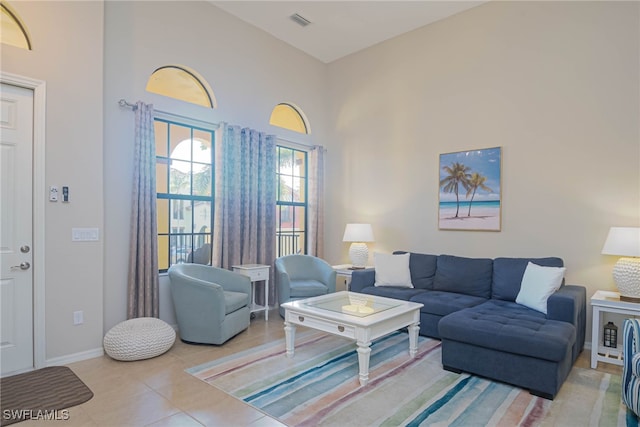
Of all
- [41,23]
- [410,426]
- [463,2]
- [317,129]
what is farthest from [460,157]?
[41,23]

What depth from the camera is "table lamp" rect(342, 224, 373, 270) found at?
16.8 feet

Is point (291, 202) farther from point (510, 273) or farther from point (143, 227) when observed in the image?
point (510, 273)

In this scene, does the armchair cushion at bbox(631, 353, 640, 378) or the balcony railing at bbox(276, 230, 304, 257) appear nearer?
the armchair cushion at bbox(631, 353, 640, 378)

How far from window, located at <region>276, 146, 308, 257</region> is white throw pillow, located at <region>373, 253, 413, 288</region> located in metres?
1.62

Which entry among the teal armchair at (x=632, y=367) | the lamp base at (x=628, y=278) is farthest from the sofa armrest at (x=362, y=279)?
the teal armchair at (x=632, y=367)

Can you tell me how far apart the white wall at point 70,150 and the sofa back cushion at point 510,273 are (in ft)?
13.1

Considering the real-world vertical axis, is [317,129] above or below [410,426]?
above

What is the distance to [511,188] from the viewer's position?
418cm

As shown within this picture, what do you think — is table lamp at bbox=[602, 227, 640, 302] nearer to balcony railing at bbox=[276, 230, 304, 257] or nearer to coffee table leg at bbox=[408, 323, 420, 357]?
coffee table leg at bbox=[408, 323, 420, 357]

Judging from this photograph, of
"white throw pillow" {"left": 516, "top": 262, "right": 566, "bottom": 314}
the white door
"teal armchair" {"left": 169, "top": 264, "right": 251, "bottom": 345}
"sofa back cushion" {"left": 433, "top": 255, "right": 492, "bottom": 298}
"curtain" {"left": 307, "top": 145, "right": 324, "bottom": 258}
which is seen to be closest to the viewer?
the white door

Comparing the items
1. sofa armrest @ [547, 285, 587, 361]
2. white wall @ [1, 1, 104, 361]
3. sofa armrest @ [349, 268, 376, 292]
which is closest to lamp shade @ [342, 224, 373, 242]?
sofa armrest @ [349, 268, 376, 292]

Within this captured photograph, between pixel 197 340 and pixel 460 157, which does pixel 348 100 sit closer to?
pixel 460 157

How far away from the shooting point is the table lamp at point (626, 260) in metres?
3.10

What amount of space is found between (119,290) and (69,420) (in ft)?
4.97
